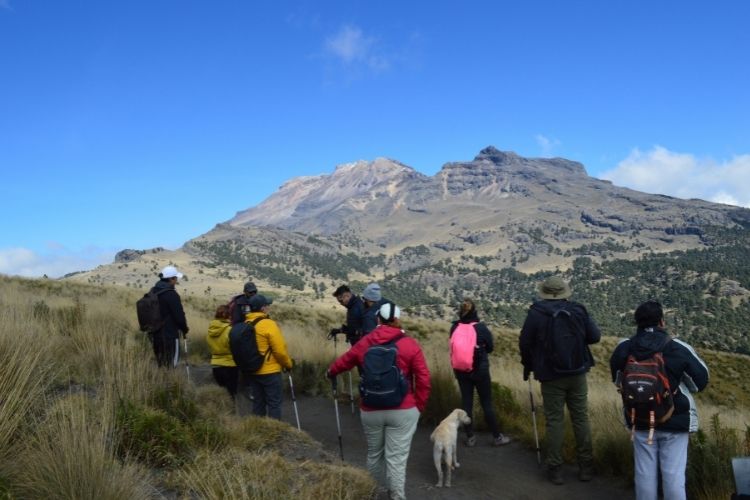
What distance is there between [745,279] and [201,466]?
177106mm

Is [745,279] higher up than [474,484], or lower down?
higher up

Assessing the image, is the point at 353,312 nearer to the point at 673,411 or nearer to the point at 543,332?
the point at 543,332

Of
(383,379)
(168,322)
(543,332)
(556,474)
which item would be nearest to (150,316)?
(168,322)

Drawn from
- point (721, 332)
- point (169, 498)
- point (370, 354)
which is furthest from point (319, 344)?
point (721, 332)

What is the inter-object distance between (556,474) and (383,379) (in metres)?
2.73

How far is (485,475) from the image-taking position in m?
6.87

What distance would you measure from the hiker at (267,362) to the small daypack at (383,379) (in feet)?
7.18

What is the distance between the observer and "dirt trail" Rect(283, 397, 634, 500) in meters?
6.27

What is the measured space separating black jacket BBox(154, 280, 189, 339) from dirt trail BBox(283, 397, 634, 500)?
2562 mm

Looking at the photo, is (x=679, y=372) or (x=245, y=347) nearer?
(x=679, y=372)

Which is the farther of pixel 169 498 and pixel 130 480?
pixel 169 498

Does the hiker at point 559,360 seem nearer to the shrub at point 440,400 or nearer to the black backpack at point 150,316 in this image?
the shrub at point 440,400

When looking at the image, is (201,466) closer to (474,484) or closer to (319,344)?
(474,484)

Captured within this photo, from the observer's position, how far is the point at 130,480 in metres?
3.87
